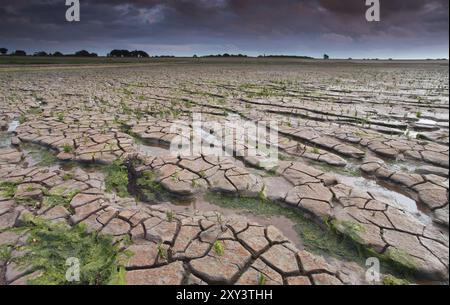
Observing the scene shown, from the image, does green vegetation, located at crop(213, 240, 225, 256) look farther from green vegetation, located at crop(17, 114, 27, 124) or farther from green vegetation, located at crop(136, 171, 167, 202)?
green vegetation, located at crop(17, 114, 27, 124)

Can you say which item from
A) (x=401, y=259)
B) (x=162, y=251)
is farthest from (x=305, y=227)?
(x=162, y=251)

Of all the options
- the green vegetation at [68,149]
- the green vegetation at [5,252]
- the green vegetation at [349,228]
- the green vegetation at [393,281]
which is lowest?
the green vegetation at [393,281]

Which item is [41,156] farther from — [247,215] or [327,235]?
[327,235]

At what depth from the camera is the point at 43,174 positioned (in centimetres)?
355

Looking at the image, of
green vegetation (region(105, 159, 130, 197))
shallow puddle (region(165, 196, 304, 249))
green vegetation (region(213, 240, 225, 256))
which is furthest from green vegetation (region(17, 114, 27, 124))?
green vegetation (region(213, 240, 225, 256))

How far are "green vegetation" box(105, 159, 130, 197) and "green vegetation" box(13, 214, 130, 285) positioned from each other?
0.74m

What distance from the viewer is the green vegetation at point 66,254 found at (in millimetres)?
1993

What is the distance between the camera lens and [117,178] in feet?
11.7

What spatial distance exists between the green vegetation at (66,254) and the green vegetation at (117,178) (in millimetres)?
737

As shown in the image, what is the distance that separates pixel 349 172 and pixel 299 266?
213 centimetres

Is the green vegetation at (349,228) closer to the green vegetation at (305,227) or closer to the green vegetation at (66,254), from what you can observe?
the green vegetation at (305,227)

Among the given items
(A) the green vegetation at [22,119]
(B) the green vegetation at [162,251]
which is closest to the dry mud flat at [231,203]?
(B) the green vegetation at [162,251]

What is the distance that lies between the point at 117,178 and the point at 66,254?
140 cm

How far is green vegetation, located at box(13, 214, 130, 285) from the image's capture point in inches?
78.5
